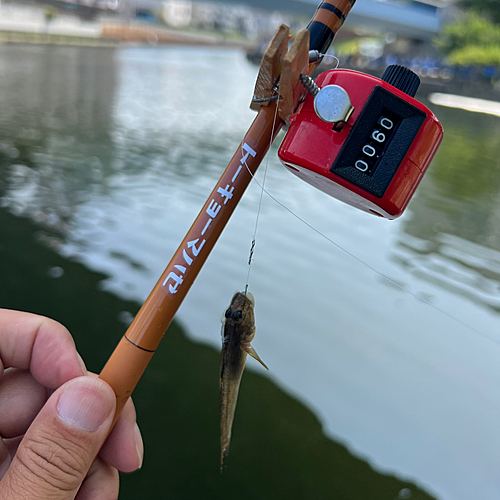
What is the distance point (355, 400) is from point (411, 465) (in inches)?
15.8

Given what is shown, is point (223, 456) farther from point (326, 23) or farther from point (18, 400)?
point (326, 23)

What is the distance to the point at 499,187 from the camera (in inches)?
265

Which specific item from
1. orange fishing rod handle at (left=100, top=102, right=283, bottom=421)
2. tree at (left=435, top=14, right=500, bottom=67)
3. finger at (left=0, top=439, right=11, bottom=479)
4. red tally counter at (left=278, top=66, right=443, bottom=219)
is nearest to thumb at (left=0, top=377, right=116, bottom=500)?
orange fishing rod handle at (left=100, top=102, right=283, bottom=421)

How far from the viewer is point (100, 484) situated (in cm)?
115

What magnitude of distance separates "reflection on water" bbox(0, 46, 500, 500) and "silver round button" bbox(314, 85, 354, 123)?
5.35 ft

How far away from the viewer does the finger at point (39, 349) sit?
1.15 meters

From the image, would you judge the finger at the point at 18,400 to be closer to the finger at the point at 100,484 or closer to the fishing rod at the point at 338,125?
the finger at the point at 100,484

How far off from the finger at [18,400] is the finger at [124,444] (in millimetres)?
211

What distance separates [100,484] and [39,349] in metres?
0.37

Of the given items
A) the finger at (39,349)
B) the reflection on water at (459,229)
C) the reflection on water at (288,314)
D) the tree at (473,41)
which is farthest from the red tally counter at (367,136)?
the tree at (473,41)

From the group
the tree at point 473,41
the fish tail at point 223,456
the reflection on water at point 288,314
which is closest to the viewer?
the fish tail at point 223,456

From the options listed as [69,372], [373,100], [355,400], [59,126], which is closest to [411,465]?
[355,400]

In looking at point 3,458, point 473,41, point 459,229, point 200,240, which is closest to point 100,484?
point 3,458

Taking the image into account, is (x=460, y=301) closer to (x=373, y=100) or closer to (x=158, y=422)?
(x=158, y=422)
